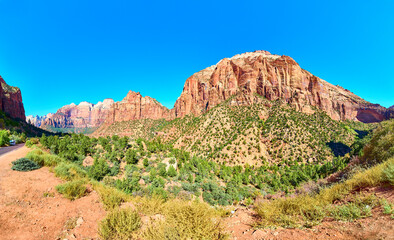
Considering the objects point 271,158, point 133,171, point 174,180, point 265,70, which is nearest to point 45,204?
point 133,171

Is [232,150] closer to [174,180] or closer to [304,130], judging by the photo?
[304,130]

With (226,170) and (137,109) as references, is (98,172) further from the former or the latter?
(137,109)

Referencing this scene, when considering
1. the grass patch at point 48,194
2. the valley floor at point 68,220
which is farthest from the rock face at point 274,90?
the grass patch at point 48,194

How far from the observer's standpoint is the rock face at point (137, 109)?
10688 centimetres

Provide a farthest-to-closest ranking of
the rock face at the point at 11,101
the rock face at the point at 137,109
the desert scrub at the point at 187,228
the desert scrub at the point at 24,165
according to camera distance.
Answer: the rock face at the point at 137,109, the rock face at the point at 11,101, the desert scrub at the point at 24,165, the desert scrub at the point at 187,228

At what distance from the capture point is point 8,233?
440 cm

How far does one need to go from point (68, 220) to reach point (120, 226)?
8.08ft

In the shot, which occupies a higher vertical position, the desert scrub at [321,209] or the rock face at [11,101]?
the rock face at [11,101]

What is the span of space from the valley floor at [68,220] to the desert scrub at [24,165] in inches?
41.3

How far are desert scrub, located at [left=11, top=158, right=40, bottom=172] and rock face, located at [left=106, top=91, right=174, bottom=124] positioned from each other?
94.6 metres

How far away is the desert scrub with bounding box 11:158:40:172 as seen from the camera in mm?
8938

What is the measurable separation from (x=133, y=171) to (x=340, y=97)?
11825cm

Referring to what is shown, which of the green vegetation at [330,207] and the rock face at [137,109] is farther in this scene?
the rock face at [137,109]

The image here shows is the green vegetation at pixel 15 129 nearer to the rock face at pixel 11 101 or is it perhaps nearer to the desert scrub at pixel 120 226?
the rock face at pixel 11 101
